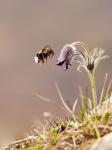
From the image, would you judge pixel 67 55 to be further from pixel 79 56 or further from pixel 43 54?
pixel 43 54

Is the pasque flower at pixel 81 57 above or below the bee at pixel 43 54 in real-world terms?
below

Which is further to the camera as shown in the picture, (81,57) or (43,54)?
(43,54)

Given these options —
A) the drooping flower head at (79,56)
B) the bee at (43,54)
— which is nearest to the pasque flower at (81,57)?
the drooping flower head at (79,56)

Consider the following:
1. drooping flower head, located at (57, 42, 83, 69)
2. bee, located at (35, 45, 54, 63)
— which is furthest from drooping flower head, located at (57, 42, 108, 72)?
bee, located at (35, 45, 54, 63)

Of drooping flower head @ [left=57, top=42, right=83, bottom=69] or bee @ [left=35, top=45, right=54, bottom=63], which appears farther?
bee @ [left=35, top=45, right=54, bottom=63]

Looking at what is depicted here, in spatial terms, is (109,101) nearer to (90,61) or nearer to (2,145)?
(90,61)

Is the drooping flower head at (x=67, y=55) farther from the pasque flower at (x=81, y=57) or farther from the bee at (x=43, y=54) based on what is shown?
the bee at (x=43, y=54)

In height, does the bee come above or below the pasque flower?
above

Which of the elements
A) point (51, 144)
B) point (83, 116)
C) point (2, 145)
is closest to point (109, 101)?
point (83, 116)

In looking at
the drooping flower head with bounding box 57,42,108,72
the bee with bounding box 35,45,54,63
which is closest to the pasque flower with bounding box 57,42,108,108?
the drooping flower head with bounding box 57,42,108,72

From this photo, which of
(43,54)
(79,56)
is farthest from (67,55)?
(43,54)

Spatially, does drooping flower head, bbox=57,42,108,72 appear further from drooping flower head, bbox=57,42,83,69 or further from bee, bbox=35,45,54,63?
bee, bbox=35,45,54,63

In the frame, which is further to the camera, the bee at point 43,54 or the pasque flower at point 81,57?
the bee at point 43,54
